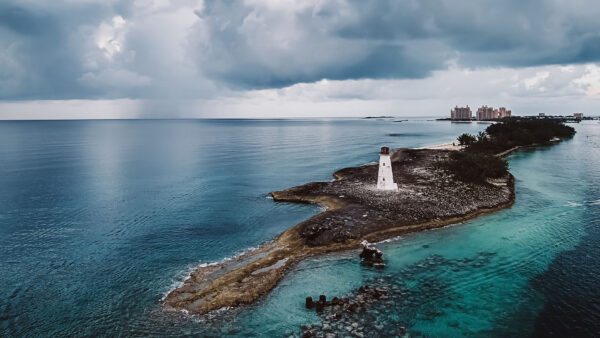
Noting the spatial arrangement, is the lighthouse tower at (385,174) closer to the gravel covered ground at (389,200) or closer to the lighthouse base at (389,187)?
the lighthouse base at (389,187)

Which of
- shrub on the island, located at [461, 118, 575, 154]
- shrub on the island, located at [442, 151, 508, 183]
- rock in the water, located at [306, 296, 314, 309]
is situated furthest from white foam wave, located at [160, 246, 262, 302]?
shrub on the island, located at [461, 118, 575, 154]

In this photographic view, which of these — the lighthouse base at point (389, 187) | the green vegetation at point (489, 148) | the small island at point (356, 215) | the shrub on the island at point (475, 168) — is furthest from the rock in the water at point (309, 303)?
the green vegetation at point (489, 148)

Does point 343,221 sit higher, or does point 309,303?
point 343,221

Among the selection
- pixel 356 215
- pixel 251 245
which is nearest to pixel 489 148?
pixel 356 215

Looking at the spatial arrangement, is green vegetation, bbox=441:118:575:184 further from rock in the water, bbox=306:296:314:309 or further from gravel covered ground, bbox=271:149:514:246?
rock in the water, bbox=306:296:314:309

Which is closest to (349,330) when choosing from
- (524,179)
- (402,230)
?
(402,230)

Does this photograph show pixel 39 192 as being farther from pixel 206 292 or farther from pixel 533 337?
pixel 533 337

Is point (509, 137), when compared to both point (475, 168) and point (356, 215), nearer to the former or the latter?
point (475, 168)

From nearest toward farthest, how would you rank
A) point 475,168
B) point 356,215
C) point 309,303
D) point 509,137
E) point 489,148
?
point 309,303 → point 356,215 → point 475,168 → point 489,148 → point 509,137
